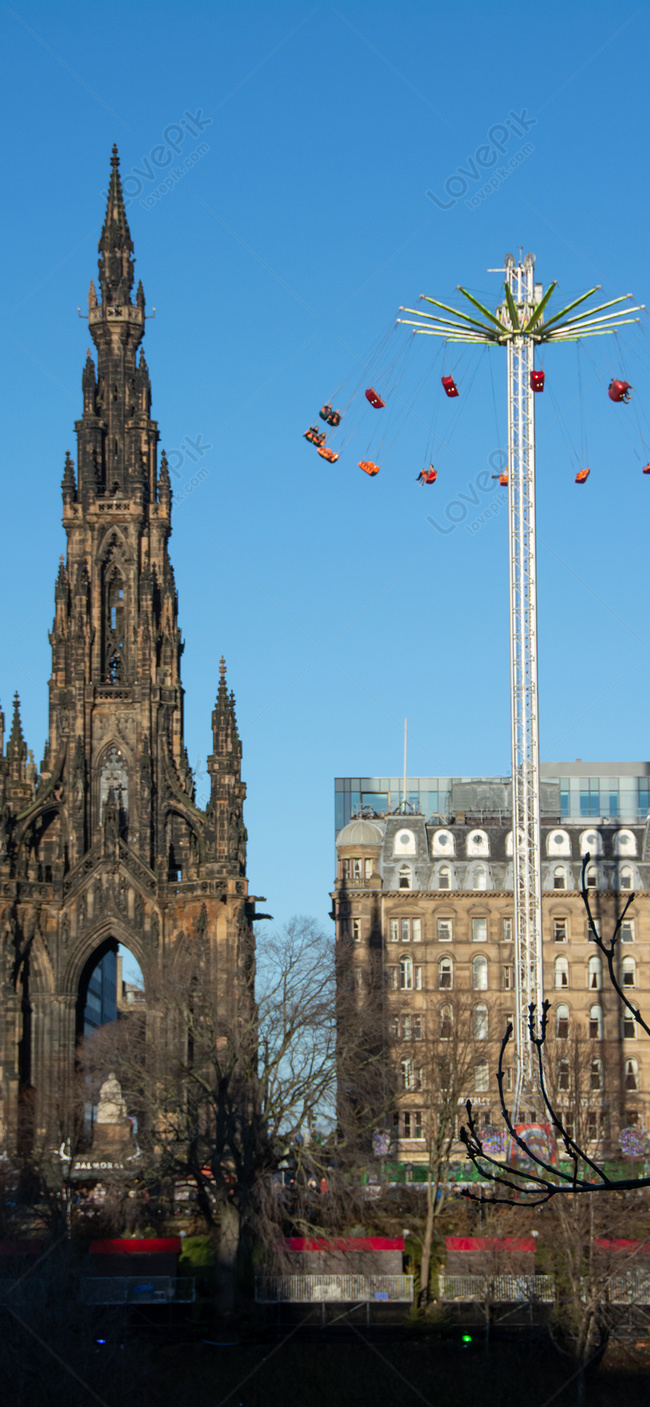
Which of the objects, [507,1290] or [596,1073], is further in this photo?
[596,1073]

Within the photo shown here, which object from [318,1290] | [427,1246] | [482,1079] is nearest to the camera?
[318,1290]

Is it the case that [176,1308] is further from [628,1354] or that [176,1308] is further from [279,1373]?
[628,1354]

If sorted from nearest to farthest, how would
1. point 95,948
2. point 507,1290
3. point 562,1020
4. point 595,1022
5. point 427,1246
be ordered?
point 507,1290 < point 427,1246 < point 95,948 < point 562,1020 < point 595,1022

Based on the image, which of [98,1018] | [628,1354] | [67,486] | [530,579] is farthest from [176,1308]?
[98,1018]

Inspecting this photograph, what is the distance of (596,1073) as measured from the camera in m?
115

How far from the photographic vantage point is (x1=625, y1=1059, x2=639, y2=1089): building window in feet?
382

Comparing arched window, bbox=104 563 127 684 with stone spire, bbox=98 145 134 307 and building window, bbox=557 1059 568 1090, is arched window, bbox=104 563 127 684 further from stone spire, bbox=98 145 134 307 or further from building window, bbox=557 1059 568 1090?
building window, bbox=557 1059 568 1090

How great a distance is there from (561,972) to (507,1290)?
170 feet

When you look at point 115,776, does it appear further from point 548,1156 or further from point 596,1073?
point 596,1073

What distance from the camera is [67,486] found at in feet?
343

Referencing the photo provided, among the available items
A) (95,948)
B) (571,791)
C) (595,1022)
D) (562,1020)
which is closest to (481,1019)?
(562,1020)

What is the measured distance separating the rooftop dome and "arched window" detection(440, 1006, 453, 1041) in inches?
655

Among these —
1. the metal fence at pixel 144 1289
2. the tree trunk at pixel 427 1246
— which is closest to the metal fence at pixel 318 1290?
the tree trunk at pixel 427 1246

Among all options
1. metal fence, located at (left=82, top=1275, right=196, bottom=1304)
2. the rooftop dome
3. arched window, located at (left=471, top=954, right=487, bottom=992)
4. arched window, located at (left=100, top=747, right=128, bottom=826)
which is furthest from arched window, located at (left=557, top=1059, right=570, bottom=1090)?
the rooftop dome
